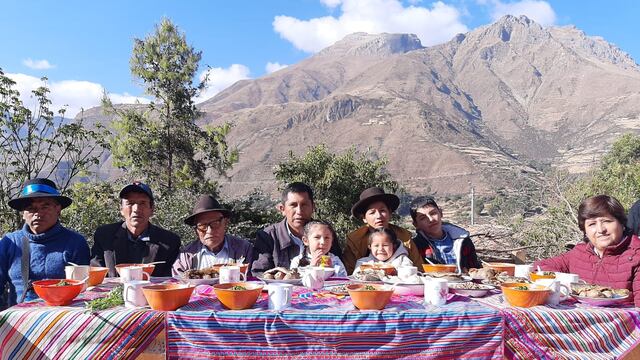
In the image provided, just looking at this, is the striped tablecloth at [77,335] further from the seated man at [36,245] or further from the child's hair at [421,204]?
the child's hair at [421,204]

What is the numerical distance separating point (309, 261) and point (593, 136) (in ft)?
352

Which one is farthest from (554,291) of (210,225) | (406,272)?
(210,225)

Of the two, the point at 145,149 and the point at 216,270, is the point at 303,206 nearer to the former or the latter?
the point at 216,270

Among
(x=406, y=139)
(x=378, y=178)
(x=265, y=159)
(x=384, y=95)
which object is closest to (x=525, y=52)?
(x=384, y=95)

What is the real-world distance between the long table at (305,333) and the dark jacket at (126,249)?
1623mm

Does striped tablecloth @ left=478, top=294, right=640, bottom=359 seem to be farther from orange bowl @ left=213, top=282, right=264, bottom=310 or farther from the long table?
orange bowl @ left=213, top=282, right=264, bottom=310

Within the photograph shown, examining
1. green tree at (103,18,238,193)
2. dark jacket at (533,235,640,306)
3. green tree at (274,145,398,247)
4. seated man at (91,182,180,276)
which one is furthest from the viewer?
green tree at (103,18,238,193)

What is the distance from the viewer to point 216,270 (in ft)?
10.2

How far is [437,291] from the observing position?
2.54m

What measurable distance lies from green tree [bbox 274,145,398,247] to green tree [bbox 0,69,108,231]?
5.72 meters

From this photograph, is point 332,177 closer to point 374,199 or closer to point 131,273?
point 374,199

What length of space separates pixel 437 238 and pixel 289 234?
1.52 metres

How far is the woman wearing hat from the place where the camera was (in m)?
4.52

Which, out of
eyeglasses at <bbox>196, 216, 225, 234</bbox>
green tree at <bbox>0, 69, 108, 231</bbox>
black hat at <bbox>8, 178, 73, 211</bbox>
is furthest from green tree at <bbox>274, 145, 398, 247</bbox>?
black hat at <bbox>8, 178, 73, 211</bbox>
